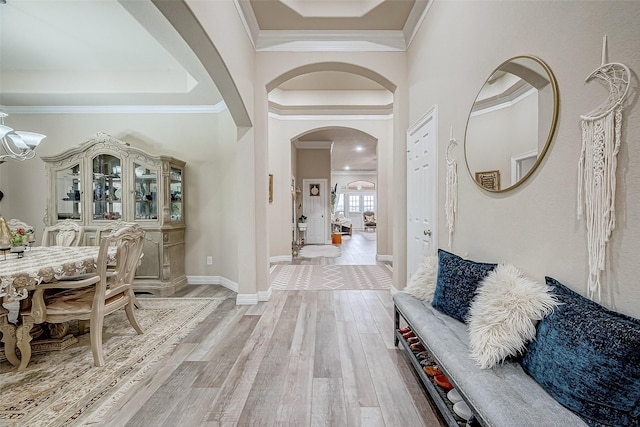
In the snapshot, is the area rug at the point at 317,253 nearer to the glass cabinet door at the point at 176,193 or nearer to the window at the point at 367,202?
the glass cabinet door at the point at 176,193

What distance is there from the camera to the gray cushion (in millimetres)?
936

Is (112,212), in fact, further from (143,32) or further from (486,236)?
(486,236)

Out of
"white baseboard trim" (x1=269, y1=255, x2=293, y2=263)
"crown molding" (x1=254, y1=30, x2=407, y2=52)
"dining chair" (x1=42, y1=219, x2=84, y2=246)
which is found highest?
"crown molding" (x1=254, y1=30, x2=407, y2=52)

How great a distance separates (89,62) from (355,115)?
442cm

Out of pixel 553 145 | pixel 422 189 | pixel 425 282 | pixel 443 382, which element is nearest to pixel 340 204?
pixel 422 189

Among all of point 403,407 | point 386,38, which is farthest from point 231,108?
point 403,407

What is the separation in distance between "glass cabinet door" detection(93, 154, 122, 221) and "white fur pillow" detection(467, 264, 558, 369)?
4467 millimetres

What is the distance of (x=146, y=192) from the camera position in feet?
12.9

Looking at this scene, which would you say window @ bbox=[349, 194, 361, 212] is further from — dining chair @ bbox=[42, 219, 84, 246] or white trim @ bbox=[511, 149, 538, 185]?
white trim @ bbox=[511, 149, 538, 185]

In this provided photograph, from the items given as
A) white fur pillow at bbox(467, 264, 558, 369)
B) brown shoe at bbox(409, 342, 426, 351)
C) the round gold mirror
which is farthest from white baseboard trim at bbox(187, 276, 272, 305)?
the round gold mirror

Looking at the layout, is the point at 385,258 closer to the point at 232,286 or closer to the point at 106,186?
the point at 232,286

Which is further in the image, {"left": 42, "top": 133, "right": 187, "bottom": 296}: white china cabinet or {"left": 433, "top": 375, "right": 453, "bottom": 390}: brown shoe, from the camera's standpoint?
{"left": 42, "top": 133, "right": 187, "bottom": 296}: white china cabinet

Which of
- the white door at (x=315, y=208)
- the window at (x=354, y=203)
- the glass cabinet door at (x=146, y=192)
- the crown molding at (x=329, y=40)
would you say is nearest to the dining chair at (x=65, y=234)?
the glass cabinet door at (x=146, y=192)

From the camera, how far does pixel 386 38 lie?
3438mm
